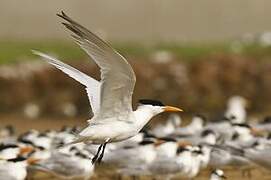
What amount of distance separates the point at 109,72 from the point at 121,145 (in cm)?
459

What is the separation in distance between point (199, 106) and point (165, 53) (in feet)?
17.6

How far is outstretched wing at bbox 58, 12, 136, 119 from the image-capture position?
9.16 meters

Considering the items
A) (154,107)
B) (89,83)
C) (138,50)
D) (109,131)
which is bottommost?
(109,131)

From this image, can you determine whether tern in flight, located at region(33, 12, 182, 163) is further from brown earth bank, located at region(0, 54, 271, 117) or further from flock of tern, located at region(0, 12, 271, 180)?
brown earth bank, located at region(0, 54, 271, 117)

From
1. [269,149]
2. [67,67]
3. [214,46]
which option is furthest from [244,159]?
[214,46]

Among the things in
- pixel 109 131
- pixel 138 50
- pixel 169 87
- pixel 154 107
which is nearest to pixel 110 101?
pixel 109 131

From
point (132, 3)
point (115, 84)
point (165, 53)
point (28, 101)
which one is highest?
point (132, 3)

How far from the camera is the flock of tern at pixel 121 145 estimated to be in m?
9.88

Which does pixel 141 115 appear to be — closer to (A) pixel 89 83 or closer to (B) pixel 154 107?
(B) pixel 154 107

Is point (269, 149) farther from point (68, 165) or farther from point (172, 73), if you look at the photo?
point (172, 73)

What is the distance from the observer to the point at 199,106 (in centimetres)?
2544

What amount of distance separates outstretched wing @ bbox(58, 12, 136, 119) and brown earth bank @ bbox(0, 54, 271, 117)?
599 inches

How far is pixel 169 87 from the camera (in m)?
26.0

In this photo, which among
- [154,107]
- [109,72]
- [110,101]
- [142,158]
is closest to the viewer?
[109,72]
